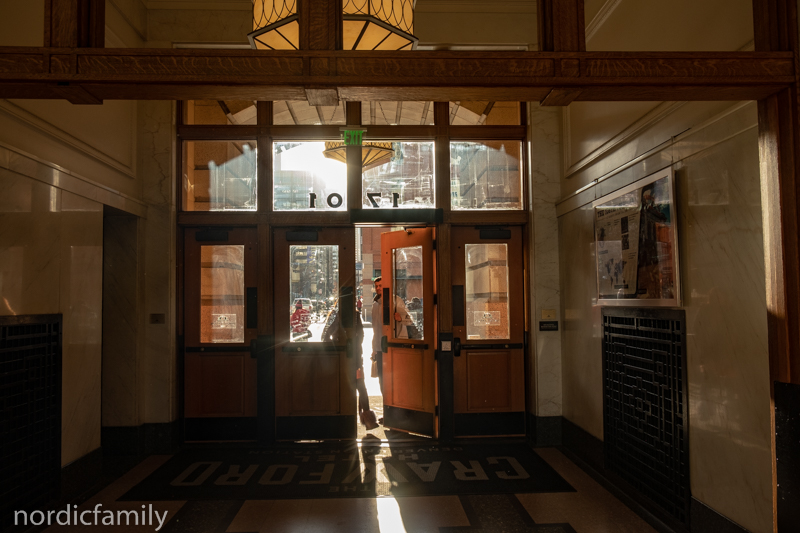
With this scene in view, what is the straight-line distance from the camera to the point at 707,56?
2051 mm

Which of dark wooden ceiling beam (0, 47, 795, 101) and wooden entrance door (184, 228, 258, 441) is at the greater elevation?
dark wooden ceiling beam (0, 47, 795, 101)

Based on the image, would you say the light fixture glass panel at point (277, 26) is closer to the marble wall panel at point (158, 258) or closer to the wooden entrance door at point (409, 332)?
the marble wall panel at point (158, 258)

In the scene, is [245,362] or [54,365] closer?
[54,365]

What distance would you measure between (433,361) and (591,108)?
269 cm

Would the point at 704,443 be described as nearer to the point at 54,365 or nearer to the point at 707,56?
the point at 707,56

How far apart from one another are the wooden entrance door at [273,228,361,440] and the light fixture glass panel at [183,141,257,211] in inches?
20.7

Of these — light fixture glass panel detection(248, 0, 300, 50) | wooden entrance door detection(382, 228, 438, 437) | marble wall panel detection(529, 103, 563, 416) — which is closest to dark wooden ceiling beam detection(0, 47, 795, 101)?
light fixture glass panel detection(248, 0, 300, 50)

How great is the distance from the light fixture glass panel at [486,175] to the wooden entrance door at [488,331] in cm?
27

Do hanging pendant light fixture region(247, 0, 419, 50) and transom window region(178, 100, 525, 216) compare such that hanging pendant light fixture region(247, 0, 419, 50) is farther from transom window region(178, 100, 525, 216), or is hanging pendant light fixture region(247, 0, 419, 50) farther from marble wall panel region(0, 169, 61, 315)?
transom window region(178, 100, 525, 216)

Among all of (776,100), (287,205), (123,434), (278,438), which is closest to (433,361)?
(278,438)

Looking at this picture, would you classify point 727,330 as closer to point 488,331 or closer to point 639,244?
point 639,244

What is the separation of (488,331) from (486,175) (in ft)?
5.15

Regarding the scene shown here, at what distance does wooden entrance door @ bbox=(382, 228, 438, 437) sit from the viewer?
16.6 ft

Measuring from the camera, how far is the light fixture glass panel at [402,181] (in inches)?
199
